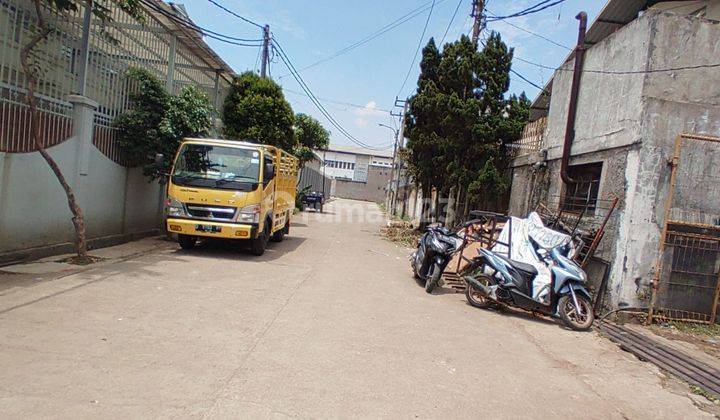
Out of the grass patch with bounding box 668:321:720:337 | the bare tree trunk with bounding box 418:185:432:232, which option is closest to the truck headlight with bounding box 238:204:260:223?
the grass patch with bounding box 668:321:720:337

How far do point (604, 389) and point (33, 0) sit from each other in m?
9.03

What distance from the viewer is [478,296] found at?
7605 millimetres

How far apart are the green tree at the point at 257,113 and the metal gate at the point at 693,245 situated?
11417mm

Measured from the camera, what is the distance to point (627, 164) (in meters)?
7.44

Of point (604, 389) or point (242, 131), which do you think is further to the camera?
point (242, 131)

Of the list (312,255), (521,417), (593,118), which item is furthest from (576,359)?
(312,255)

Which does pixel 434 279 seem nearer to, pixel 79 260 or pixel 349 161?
pixel 79 260

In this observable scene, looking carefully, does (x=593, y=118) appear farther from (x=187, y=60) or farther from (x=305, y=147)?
(x=305, y=147)

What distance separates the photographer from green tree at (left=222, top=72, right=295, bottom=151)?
15375 mm

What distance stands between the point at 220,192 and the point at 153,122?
280 centimetres

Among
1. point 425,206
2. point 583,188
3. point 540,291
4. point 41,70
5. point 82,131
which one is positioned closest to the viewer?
point 540,291

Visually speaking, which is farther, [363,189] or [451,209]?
[363,189]

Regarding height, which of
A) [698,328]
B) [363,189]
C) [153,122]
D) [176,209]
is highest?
[153,122]

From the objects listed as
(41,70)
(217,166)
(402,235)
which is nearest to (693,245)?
(217,166)
